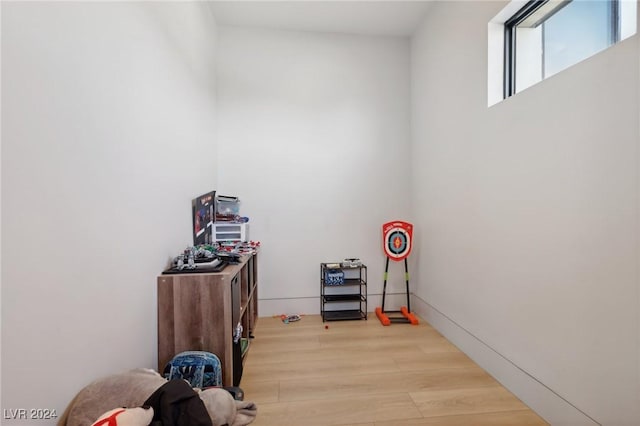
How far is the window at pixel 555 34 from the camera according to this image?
4.47 ft

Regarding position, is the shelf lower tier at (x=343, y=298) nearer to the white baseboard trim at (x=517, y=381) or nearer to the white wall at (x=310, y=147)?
the white wall at (x=310, y=147)

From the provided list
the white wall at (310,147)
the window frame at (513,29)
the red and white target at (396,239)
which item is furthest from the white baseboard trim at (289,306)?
the window frame at (513,29)

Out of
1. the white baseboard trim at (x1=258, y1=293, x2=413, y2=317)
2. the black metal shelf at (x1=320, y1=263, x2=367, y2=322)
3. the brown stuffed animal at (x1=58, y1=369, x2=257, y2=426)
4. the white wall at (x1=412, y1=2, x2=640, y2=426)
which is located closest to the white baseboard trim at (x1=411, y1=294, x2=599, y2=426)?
the white wall at (x1=412, y1=2, x2=640, y2=426)

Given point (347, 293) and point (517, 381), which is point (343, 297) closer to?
point (347, 293)

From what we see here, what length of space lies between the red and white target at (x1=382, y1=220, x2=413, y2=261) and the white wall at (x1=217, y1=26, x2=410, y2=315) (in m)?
0.26

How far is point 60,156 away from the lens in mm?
979

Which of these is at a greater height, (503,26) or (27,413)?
(503,26)

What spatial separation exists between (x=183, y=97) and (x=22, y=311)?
1745 mm

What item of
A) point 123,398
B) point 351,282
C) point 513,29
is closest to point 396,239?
point 351,282

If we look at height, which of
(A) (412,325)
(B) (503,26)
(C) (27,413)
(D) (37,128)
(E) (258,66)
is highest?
(E) (258,66)

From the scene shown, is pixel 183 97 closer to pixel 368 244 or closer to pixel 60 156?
pixel 60 156

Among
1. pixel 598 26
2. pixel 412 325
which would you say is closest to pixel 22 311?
pixel 598 26

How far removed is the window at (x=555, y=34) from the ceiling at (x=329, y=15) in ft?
3.90

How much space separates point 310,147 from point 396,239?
139 cm
